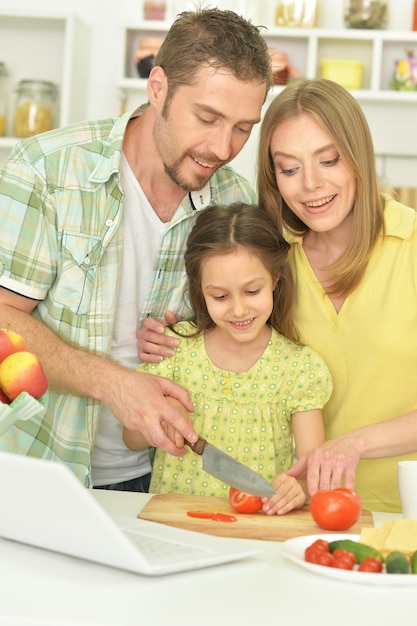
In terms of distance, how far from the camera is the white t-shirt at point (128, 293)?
206cm

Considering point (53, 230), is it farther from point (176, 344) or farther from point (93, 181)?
point (176, 344)

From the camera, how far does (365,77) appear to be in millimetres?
3654

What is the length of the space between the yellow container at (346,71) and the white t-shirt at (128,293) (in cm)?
168

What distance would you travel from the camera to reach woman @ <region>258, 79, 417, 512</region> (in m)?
1.91

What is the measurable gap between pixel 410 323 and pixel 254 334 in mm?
329

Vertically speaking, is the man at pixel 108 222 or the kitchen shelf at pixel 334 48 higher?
the kitchen shelf at pixel 334 48

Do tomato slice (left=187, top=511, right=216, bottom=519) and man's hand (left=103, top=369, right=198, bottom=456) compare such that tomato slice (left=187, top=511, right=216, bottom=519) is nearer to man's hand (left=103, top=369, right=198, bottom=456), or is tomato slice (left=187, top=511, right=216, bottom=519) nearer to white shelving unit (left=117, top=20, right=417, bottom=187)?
man's hand (left=103, top=369, right=198, bottom=456)

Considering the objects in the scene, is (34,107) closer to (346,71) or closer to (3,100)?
(3,100)

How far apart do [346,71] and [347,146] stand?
176 cm

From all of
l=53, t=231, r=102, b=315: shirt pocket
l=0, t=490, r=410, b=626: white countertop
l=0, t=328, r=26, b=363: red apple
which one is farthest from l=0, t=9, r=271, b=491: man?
l=0, t=490, r=410, b=626: white countertop

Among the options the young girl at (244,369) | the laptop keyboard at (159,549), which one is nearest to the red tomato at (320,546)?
the laptop keyboard at (159,549)

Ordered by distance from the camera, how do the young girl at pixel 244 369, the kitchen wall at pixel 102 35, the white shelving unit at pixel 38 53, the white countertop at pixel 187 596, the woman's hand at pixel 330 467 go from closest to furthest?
the white countertop at pixel 187 596 < the woman's hand at pixel 330 467 < the young girl at pixel 244 369 < the white shelving unit at pixel 38 53 < the kitchen wall at pixel 102 35

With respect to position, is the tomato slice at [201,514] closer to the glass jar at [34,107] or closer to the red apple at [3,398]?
the red apple at [3,398]

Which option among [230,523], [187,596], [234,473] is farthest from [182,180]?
[187,596]
